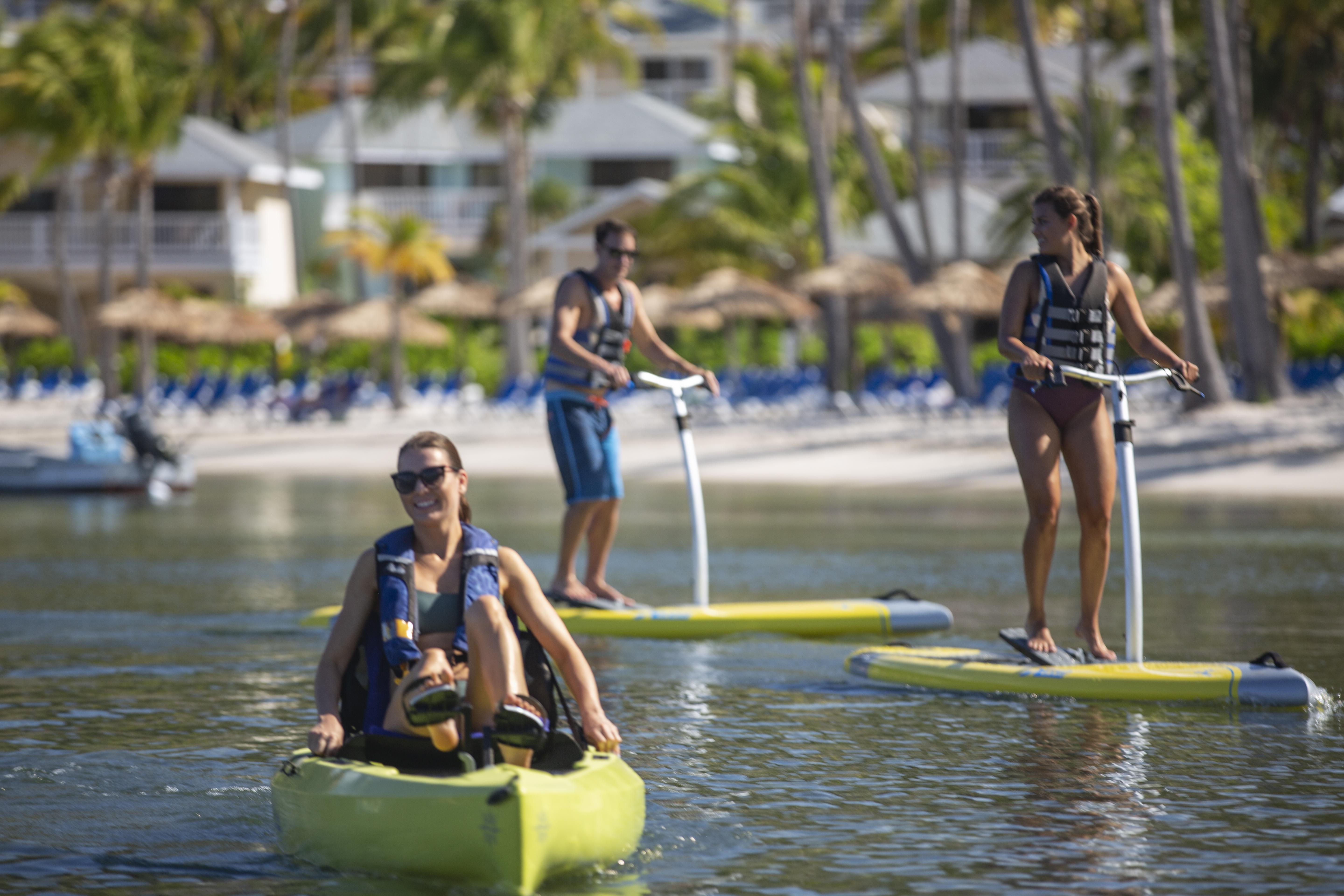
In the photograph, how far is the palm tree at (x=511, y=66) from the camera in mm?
43781

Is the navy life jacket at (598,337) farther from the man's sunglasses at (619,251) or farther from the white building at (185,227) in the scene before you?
the white building at (185,227)

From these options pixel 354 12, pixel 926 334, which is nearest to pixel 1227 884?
pixel 926 334

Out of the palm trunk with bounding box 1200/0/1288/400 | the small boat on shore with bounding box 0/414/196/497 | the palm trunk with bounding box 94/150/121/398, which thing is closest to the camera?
the small boat on shore with bounding box 0/414/196/497

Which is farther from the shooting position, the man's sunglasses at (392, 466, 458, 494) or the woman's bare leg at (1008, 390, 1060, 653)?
the woman's bare leg at (1008, 390, 1060, 653)

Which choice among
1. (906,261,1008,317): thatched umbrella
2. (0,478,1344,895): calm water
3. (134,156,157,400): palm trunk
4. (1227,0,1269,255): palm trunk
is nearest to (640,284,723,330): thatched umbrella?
(906,261,1008,317): thatched umbrella

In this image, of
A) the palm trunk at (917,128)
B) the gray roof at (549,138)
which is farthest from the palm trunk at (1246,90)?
the gray roof at (549,138)

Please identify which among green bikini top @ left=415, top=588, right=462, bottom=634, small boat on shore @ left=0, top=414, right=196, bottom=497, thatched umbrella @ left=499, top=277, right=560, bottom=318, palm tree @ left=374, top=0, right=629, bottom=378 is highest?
palm tree @ left=374, top=0, right=629, bottom=378

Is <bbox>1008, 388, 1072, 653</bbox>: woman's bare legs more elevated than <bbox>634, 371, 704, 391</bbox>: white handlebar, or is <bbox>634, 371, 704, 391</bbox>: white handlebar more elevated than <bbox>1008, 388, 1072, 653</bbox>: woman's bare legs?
<bbox>634, 371, 704, 391</bbox>: white handlebar

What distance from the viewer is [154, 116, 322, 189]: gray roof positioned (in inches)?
2106

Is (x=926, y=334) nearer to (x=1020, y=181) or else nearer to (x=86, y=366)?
(x=1020, y=181)

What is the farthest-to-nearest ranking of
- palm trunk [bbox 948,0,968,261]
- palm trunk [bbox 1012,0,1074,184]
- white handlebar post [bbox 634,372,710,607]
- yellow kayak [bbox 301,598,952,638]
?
palm trunk [bbox 948,0,968,261] → palm trunk [bbox 1012,0,1074,184] → yellow kayak [bbox 301,598,952,638] → white handlebar post [bbox 634,372,710,607]

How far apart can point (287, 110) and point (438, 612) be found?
50048 millimetres

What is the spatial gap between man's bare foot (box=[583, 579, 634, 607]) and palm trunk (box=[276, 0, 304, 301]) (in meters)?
39.0

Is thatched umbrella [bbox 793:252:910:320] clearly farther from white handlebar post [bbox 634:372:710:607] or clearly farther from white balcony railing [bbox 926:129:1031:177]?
white handlebar post [bbox 634:372:710:607]
